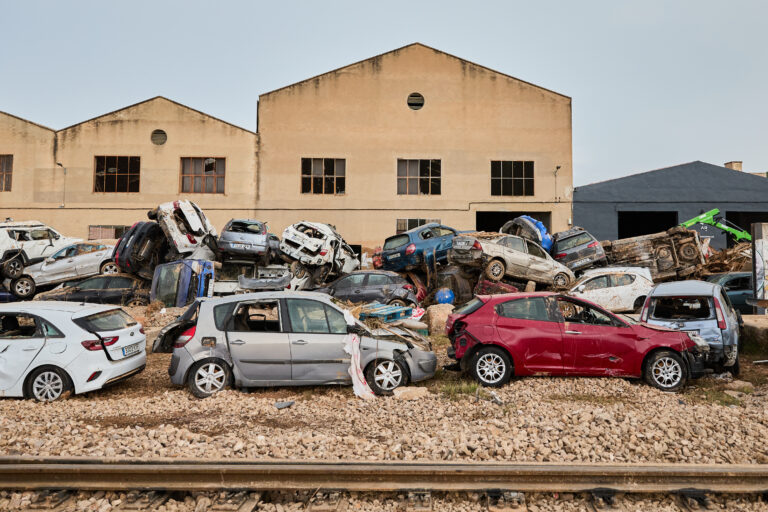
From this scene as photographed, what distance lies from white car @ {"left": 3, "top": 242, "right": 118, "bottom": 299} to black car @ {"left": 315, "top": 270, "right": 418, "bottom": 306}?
7502 millimetres

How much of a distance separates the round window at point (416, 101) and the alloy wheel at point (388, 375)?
19.9m

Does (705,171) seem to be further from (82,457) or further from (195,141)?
(82,457)

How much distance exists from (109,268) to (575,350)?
559 inches

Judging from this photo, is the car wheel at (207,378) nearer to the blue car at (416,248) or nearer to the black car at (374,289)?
the black car at (374,289)

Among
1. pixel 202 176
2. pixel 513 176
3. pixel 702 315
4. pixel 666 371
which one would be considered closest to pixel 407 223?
pixel 513 176

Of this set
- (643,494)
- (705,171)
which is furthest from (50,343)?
(705,171)

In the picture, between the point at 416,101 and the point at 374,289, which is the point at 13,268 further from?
the point at 416,101

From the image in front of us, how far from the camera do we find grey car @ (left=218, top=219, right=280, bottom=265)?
15.4 meters

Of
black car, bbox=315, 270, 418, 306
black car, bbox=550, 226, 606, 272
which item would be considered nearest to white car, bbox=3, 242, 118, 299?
black car, bbox=315, 270, 418, 306

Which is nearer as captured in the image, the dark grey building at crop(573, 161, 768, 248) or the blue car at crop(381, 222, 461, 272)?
the blue car at crop(381, 222, 461, 272)

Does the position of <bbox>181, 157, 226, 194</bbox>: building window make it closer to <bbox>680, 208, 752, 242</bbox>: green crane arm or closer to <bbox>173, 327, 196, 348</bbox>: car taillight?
<bbox>173, 327, 196, 348</bbox>: car taillight

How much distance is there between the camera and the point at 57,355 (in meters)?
7.09

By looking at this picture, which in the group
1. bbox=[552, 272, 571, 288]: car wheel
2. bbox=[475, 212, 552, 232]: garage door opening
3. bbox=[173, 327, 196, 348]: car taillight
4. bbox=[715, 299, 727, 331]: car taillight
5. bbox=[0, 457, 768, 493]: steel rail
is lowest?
bbox=[0, 457, 768, 493]: steel rail

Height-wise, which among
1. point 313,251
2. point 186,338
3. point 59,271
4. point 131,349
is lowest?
point 131,349
